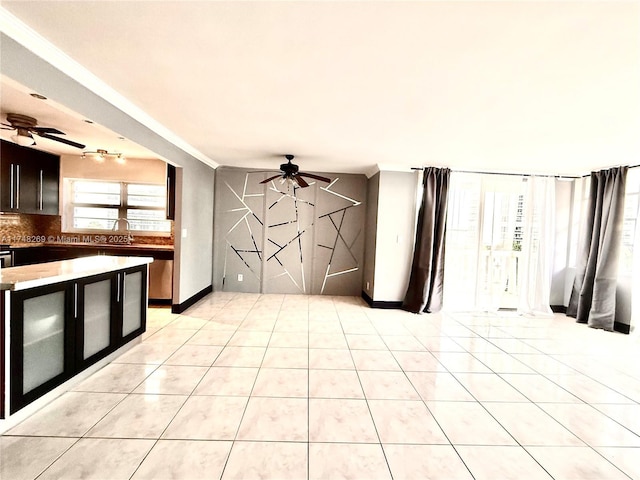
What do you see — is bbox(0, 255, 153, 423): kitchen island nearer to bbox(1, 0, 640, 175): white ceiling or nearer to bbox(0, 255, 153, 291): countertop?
bbox(0, 255, 153, 291): countertop

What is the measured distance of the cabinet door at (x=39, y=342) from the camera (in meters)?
1.94

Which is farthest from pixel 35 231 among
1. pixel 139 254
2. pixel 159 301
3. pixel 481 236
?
pixel 481 236

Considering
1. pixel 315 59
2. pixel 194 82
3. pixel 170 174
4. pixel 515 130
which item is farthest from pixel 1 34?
pixel 515 130

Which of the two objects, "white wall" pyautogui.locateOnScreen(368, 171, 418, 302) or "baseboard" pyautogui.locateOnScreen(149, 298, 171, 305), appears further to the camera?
"white wall" pyautogui.locateOnScreen(368, 171, 418, 302)

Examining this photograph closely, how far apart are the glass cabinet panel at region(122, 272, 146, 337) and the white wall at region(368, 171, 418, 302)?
11.4 ft

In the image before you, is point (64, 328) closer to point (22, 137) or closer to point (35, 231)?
point (22, 137)

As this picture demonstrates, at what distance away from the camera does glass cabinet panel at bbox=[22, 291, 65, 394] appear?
2023mm

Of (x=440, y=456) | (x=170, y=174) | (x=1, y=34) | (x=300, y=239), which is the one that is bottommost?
(x=440, y=456)

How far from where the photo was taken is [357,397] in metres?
2.46

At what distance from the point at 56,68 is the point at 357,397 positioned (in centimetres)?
323

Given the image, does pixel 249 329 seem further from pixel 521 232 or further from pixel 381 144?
pixel 521 232

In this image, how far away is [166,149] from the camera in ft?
12.8

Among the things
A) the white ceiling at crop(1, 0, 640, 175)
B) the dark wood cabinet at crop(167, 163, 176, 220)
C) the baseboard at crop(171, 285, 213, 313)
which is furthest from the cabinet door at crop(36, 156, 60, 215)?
the white ceiling at crop(1, 0, 640, 175)

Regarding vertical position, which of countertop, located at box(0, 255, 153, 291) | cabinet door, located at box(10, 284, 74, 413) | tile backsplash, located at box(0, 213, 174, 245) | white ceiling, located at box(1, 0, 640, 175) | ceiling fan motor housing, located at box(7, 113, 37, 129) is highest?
white ceiling, located at box(1, 0, 640, 175)
